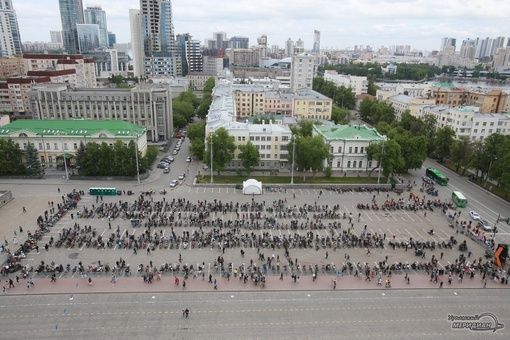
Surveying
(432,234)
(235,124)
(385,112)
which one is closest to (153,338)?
(432,234)

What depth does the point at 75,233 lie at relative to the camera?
37.2 m

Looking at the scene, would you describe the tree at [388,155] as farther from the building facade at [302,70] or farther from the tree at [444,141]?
the building facade at [302,70]

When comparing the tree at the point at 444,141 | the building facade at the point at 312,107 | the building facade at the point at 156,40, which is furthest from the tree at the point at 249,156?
the building facade at the point at 156,40

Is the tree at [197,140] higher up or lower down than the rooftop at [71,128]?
lower down

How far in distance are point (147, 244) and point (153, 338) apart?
525 inches

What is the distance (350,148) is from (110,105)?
49.1 metres

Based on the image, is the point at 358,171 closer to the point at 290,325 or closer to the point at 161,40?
the point at 290,325

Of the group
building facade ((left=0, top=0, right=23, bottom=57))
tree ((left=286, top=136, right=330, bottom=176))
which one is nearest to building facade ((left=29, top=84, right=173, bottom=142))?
tree ((left=286, top=136, right=330, bottom=176))

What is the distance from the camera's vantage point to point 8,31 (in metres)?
184

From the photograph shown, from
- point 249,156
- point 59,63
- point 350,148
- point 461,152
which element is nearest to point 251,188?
point 249,156

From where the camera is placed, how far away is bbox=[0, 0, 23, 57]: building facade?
180 meters

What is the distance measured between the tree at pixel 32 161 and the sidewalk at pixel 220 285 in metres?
30.4

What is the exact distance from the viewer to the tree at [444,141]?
6875cm

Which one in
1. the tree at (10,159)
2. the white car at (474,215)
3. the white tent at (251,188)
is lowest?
the white car at (474,215)
